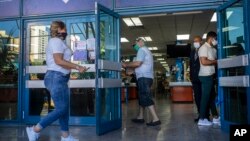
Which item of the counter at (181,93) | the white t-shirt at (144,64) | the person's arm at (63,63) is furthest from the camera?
the counter at (181,93)

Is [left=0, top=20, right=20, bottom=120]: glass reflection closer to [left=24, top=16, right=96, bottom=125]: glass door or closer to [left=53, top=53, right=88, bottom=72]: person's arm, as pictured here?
[left=24, top=16, right=96, bottom=125]: glass door

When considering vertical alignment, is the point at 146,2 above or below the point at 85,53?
above

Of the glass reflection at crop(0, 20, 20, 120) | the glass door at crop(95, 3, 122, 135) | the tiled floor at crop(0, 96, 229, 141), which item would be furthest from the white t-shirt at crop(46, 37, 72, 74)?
the glass reflection at crop(0, 20, 20, 120)

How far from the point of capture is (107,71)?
16.0 ft

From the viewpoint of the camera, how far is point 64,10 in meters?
5.61

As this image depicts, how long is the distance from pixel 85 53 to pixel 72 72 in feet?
1.37

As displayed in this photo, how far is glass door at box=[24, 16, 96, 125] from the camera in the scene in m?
5.45

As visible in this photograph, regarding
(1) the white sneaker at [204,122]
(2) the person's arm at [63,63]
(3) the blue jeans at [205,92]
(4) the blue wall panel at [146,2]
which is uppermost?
(4) the blue wall panel at [146,2]

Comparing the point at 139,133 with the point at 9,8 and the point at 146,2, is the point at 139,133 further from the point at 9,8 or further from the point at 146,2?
the point at 9,8

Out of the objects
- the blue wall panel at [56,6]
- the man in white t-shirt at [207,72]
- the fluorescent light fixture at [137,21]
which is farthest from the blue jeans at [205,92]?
the fluorescent light fixture at [137,21]

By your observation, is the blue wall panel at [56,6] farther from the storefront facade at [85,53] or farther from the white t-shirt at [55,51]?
the white t-shirt at [55,51]

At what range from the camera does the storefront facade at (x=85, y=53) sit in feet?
14.9

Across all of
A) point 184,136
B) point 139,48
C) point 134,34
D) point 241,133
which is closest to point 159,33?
point 134,34

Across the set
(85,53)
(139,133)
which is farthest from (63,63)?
(85,53)
